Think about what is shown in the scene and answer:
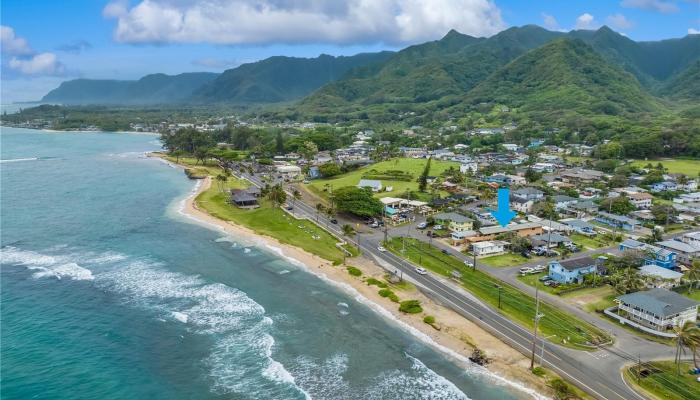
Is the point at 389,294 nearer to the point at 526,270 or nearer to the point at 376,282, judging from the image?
the point at 376,282

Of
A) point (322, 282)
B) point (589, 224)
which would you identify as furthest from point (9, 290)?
point (589, 224)

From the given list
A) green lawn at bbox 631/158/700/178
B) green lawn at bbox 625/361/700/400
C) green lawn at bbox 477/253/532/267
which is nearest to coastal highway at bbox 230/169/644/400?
green lawn at bbox 625/361/700/400

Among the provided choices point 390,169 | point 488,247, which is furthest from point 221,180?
point 488,247

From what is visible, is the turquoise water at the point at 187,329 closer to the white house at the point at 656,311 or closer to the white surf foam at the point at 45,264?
the white surf foam at the point at 45,264

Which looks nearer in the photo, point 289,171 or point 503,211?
point 503,211

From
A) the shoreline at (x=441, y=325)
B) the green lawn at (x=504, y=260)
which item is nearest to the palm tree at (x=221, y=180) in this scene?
the shoreline at (x=441, y=325)

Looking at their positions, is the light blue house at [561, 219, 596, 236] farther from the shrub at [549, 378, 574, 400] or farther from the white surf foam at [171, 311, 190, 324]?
the white surf foam at [171, 311, 190, 324]
